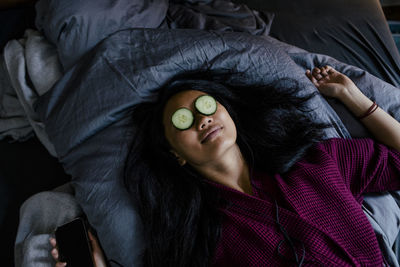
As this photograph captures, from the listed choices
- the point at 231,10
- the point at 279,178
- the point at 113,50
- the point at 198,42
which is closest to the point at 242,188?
the point at 279,178

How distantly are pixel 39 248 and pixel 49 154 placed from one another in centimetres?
46

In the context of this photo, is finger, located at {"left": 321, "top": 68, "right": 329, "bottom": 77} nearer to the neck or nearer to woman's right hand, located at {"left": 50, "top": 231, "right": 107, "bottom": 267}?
the neck

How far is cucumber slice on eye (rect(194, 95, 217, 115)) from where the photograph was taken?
916 mm

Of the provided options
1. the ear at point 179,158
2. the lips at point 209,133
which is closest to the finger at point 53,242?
the ear at point 179,158

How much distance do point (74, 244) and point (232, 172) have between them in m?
0.60

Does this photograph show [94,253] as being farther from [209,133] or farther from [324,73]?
[324,73]

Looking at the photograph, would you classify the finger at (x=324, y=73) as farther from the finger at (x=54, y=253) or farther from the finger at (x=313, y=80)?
Answer: the finger at (x=54, y=253)

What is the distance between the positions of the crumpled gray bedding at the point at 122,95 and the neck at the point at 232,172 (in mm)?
287

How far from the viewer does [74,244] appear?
39.8 inches

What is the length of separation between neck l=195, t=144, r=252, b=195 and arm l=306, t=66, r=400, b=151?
0.46 metres

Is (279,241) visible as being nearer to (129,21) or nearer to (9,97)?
(129,21)

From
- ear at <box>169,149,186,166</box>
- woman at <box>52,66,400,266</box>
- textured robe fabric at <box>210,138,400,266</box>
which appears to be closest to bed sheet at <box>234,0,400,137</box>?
woman at <box>52,66,400,266</box>

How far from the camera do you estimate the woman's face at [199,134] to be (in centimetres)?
90

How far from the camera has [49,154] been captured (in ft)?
4.45
